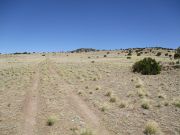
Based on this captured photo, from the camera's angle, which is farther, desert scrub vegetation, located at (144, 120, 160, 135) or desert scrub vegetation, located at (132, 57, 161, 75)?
desert scrub vegetation, located at (132, 57, 161, 75)

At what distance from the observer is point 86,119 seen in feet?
43.0

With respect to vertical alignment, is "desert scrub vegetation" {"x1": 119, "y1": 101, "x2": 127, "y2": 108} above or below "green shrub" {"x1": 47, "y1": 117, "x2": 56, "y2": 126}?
above

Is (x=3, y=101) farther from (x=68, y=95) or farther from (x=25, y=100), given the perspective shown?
(x=68, y=95)

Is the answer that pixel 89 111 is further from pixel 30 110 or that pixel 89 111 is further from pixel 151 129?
pixel 151 129

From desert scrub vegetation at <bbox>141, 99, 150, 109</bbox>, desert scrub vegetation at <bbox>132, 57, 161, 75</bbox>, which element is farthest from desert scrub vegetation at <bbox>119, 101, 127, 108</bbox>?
desert scrub vegetation at <bbox>132, 57, 161, 75</bbox>

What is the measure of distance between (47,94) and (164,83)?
10.5m

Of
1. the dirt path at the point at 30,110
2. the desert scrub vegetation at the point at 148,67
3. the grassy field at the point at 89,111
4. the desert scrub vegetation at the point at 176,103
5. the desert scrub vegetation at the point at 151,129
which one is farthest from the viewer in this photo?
the desert scrub vegetation at the point at 148,67

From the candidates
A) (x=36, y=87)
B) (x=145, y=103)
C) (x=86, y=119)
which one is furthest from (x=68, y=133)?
(x=36, y=87)

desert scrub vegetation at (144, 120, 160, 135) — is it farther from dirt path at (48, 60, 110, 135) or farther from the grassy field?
dirt path at (48, 60, 110, 135)

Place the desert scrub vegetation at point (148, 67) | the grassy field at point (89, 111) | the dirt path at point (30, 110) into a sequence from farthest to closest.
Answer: the desert scrub vegetation at point (148, 67), the dirt path at point (30, 110), the grassy field at point (89, 111)

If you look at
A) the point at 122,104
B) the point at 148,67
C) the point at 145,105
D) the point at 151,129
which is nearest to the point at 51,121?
the point at 151,129

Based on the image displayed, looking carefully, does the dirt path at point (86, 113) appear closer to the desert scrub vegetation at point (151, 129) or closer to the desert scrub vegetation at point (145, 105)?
the desert scrub vegetation at point (151, 129)

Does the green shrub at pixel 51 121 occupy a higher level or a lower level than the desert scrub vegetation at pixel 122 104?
lower

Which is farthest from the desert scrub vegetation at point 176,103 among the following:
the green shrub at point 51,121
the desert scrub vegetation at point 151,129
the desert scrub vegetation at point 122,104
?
the green shrub at point 51,121
